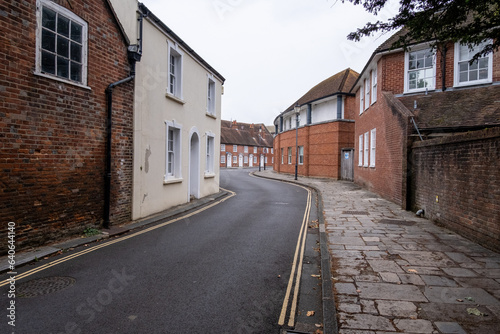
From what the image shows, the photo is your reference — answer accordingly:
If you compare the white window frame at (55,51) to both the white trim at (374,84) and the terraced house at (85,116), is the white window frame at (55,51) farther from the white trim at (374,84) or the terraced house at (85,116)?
the white trim at (374,84)

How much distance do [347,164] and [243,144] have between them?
45.4 meters

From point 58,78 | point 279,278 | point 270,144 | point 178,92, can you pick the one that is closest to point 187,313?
point 279,278

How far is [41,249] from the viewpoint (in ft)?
19.1

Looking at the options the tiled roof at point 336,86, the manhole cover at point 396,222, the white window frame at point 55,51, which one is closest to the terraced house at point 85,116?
the white window frame at point 55,51

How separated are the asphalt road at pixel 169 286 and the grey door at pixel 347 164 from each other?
56.4 feet

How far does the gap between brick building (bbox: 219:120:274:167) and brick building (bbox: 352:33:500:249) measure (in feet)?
148

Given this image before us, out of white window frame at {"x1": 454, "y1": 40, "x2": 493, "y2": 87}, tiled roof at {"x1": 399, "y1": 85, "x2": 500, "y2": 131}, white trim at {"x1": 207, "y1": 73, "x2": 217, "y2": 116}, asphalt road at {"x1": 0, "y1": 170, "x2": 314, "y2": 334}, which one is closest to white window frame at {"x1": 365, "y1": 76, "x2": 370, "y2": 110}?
tiled roof at {"x1": 399, "y1": 85, "x2": 500, "y2": 131}

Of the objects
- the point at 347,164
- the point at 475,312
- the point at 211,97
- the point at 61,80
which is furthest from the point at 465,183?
the point at 347,164

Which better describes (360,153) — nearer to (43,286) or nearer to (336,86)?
(336,86)

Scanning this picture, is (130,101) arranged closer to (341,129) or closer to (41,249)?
(41,249)

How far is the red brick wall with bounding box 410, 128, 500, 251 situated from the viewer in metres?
5.91

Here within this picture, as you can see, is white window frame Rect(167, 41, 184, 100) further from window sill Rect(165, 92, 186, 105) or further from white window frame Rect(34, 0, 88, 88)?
white window frame Rect(34, 0, 88, 88)

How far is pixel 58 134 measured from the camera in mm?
6387

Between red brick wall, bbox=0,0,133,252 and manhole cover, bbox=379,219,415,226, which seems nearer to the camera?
red brick wall, bbox=0,0,133,252
